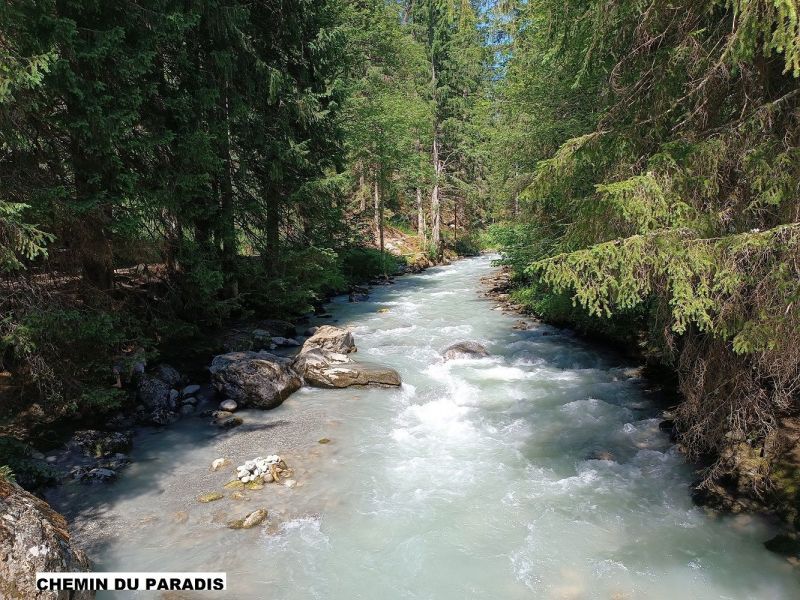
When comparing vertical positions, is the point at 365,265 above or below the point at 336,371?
above

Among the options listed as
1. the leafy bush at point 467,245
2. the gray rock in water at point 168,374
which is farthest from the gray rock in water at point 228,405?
the leafy bush at point 467,245

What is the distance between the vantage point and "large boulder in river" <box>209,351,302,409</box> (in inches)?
396

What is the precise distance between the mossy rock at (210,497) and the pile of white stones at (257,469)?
1.32 ft

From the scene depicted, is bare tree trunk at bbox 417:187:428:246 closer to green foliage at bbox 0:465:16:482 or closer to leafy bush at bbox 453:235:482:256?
leafy bush at bbox 453:235:482:256

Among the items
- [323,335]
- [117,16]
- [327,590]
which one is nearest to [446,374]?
[323,335]

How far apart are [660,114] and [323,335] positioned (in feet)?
32.3

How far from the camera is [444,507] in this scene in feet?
22.1

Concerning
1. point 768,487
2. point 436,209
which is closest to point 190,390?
point 768,487

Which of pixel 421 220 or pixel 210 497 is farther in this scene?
pixel 421 220

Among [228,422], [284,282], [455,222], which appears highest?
[455,222]

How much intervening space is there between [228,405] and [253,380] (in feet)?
2.41

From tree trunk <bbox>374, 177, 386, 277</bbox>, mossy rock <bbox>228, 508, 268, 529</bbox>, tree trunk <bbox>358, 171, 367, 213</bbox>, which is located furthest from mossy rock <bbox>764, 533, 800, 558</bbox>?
tree trunk <bbox>358, 171, 367, 213</bbox>

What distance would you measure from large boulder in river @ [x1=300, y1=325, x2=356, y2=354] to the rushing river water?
2.08 m

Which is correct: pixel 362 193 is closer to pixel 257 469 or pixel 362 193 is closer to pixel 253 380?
pixel 253 380
